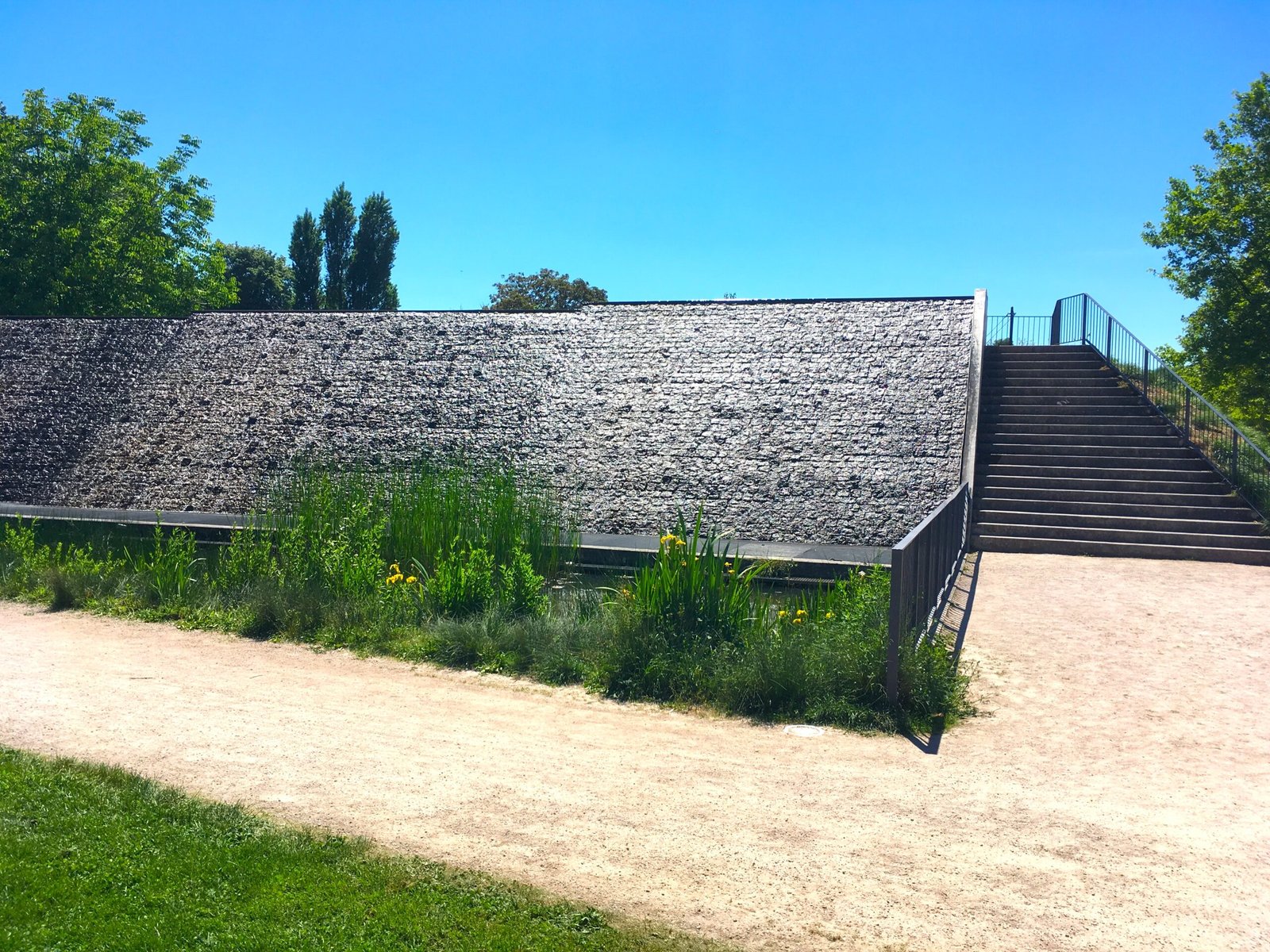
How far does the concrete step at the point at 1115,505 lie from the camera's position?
45.7 ft

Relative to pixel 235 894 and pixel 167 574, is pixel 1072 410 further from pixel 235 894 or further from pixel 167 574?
pixel 235 894

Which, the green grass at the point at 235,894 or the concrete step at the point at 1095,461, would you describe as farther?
the concrete step at the point at 1095,461

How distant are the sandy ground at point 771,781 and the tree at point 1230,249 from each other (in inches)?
846

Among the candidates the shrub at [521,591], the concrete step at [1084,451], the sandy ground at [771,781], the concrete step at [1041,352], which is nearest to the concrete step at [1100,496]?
the concrete step at [1084,451]

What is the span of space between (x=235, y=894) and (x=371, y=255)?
50.1 m

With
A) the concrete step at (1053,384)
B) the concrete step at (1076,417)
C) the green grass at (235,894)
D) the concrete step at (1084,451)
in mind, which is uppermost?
the concrete step at (1053,384)

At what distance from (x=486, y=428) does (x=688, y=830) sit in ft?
38.5

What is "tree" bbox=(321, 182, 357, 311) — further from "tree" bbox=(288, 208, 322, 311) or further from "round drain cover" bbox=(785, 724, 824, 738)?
"round drain cover" bbox=(785, 724, 824, 738)

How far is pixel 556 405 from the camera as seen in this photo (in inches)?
630

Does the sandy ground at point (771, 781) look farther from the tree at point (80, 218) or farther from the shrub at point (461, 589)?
the tree at point (80, 218)

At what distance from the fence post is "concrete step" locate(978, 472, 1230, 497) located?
9.55m

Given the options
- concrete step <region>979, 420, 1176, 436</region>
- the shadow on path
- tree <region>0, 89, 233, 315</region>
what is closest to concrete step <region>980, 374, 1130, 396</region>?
concrete step <region>979, 420, 1176, 436</region>

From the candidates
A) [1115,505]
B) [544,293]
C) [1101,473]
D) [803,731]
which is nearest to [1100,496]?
[1115,505]

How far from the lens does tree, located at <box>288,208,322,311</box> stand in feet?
162
